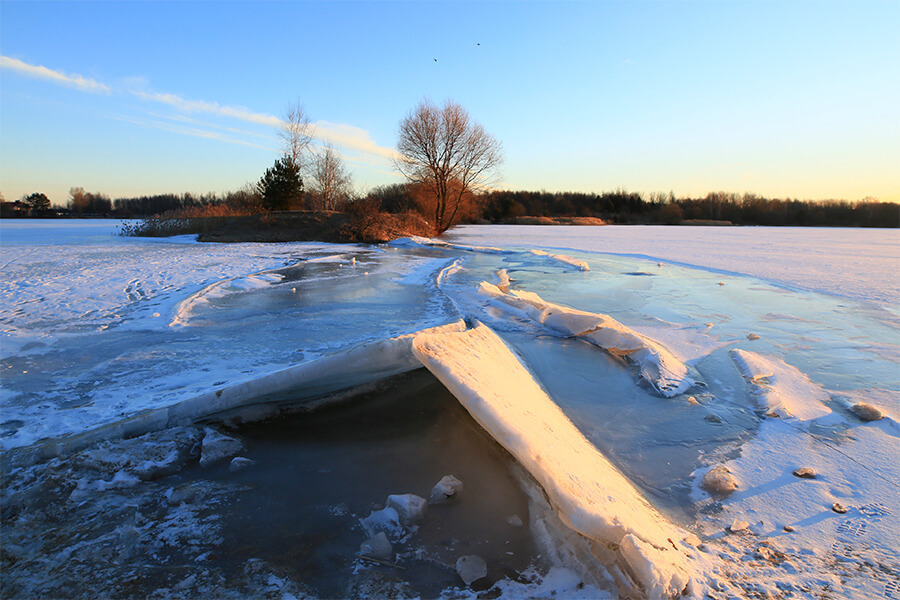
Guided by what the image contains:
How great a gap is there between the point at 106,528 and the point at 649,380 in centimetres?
384

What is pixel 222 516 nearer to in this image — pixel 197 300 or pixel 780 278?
pixel 197 300

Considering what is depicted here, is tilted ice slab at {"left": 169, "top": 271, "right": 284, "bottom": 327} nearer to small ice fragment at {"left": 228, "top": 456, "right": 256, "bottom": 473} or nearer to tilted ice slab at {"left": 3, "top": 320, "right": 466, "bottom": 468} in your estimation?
tilted ice slab at {"left": 3, "top": 320, "right": 466, "bottom": 468}

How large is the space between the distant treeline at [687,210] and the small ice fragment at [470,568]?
4347 centimetres

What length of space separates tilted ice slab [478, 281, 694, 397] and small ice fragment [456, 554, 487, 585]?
98.4 inches

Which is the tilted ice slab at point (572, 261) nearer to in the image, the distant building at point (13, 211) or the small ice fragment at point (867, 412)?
the small ice fragment at point (867, 412)

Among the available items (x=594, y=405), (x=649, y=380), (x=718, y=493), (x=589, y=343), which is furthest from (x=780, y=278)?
(x=718, y=493)

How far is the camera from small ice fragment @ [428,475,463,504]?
7.93 feet

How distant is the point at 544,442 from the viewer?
2.50 m

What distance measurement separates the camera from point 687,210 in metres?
65.9

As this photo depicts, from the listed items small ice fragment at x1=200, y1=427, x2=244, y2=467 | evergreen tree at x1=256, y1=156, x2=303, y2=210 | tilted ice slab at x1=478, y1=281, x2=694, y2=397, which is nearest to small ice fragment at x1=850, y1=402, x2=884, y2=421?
tilted ice slab at x1=478, y1=281, x2=694, y2=397

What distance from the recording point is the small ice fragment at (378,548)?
79.2 inches

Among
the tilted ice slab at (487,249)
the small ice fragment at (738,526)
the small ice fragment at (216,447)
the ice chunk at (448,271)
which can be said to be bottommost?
the small ice fragment at (738,526)

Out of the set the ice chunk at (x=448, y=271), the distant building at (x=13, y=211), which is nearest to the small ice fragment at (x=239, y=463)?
the ice chunk at (x=448, y=271)

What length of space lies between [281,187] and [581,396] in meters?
25.8
